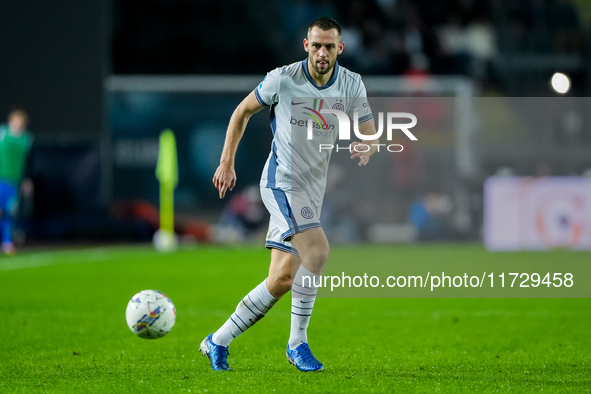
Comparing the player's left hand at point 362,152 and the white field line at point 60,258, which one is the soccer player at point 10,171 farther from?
the player's left hand at point 362,152

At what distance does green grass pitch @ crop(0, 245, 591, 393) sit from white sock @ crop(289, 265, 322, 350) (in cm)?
21

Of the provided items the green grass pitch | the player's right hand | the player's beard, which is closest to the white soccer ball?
the green grass pitch

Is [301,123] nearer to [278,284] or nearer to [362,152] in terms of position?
[362,152]

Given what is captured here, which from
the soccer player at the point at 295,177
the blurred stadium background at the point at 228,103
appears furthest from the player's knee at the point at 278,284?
the blurred stadium background at the point at 228,103

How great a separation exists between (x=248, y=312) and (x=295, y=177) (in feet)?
2.84

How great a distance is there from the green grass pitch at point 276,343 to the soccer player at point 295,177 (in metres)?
0.32

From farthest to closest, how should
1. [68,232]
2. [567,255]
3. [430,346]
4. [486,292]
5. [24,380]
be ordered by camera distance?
[68,232]
[567,255]
[486,292]
[430,346]
[24,380]

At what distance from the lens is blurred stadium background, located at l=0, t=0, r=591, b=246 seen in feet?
59.3

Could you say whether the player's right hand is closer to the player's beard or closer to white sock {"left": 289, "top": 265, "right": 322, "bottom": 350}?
white sock {"left": 289, "top": 265, "right": 322, "bottom": 350}

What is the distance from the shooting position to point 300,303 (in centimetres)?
494

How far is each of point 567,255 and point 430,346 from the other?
993 centimetres

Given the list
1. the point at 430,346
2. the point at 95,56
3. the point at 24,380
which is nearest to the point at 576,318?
the point at 430,346

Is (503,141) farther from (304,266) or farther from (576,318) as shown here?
(304,266)

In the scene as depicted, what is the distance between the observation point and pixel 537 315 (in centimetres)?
786
